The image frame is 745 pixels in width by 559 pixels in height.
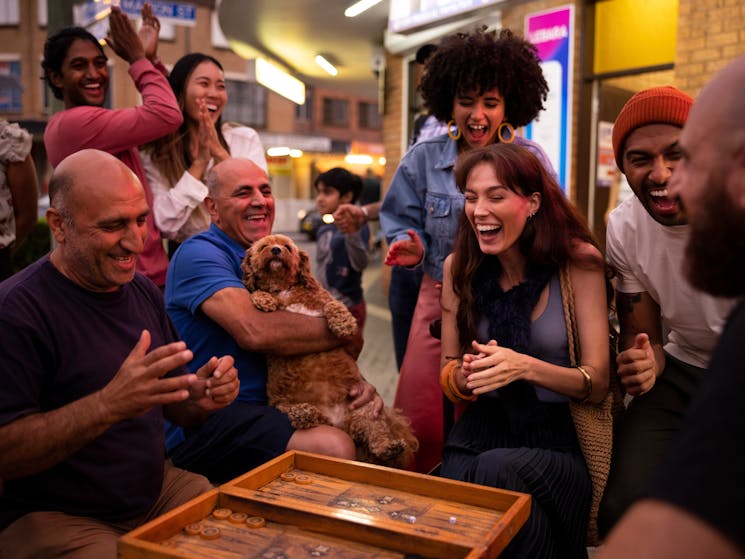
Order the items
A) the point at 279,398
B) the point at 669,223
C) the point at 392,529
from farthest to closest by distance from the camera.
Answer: the point at 279,398
the point at 669,223
the point at 392,529

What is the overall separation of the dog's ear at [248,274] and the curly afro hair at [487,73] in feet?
4.74

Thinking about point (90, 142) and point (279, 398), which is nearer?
point (279, 398)

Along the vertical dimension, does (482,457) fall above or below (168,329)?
below

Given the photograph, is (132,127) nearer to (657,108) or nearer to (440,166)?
(440,166)

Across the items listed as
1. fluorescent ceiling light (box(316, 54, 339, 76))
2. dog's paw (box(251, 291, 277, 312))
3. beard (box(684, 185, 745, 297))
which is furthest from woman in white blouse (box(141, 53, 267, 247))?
fluorescent ceiling light (box(316, 54, 339, 76))

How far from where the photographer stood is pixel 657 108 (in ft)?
9.37

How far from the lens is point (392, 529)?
72.2 inches

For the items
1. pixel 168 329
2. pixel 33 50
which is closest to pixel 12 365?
pixel 168 329

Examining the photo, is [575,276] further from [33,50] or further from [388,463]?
[33,50]

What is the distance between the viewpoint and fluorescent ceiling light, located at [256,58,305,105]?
1329cm

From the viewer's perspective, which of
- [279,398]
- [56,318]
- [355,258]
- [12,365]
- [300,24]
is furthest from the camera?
[300,24]

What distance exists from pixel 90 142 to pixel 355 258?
2.81 m

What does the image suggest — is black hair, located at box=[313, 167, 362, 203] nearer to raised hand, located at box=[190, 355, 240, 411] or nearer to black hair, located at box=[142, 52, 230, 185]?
black hair, located at box=[142, 52, 230, 185]

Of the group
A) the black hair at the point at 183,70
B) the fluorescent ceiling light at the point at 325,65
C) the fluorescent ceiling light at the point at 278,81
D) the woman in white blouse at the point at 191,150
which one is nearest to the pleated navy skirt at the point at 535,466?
the woman in white blouse at the point at 191,150
